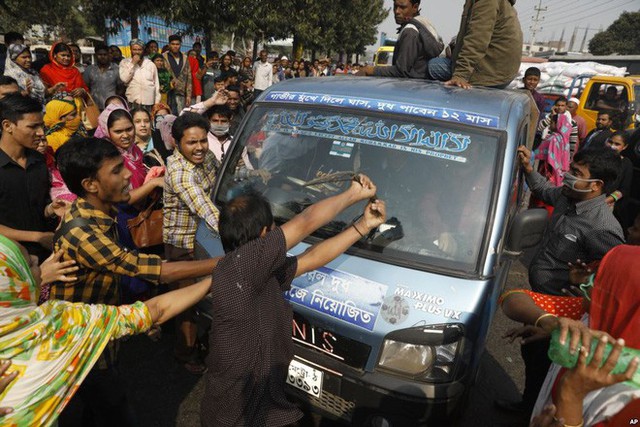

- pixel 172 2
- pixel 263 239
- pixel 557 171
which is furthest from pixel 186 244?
pixel 172 2

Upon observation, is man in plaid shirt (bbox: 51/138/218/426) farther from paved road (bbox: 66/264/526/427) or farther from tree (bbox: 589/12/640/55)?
tree (bbox: 589/12/640/55)

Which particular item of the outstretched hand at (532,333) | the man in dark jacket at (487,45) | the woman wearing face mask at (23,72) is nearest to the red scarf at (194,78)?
the woman wearing face mask at (23,72)

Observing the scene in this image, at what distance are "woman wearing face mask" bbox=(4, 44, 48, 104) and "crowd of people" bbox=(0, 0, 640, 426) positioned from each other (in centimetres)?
227

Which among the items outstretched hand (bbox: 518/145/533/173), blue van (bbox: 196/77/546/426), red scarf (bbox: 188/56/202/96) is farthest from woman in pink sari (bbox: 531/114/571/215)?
red scarf (bbox: 188/56/202/96)

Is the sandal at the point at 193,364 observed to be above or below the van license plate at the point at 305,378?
below

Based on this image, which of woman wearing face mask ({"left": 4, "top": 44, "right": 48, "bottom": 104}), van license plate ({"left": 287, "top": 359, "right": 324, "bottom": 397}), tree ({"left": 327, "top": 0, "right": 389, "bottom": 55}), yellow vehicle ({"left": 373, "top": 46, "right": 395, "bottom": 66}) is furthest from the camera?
tree ({"left": 327, "top": 0, "right": 389, "bottom": 55})

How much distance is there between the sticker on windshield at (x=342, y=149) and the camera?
2.77 meters

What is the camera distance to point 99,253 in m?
1.91

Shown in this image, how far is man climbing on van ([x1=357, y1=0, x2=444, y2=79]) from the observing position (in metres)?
4.45

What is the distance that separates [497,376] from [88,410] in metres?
2.88

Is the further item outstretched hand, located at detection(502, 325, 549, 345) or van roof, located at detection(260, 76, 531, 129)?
van roof, located at detection(260, 76, 531, 129)

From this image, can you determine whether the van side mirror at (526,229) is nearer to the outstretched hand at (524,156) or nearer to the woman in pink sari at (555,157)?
the outstretched hand at (524,156)

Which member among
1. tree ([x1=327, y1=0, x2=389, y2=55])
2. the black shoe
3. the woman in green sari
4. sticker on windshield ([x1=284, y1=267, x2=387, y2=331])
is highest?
tree ([x1=327, y1=0, x2=389, y2=55])

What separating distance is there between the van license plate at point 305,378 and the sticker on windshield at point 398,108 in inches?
63.0
